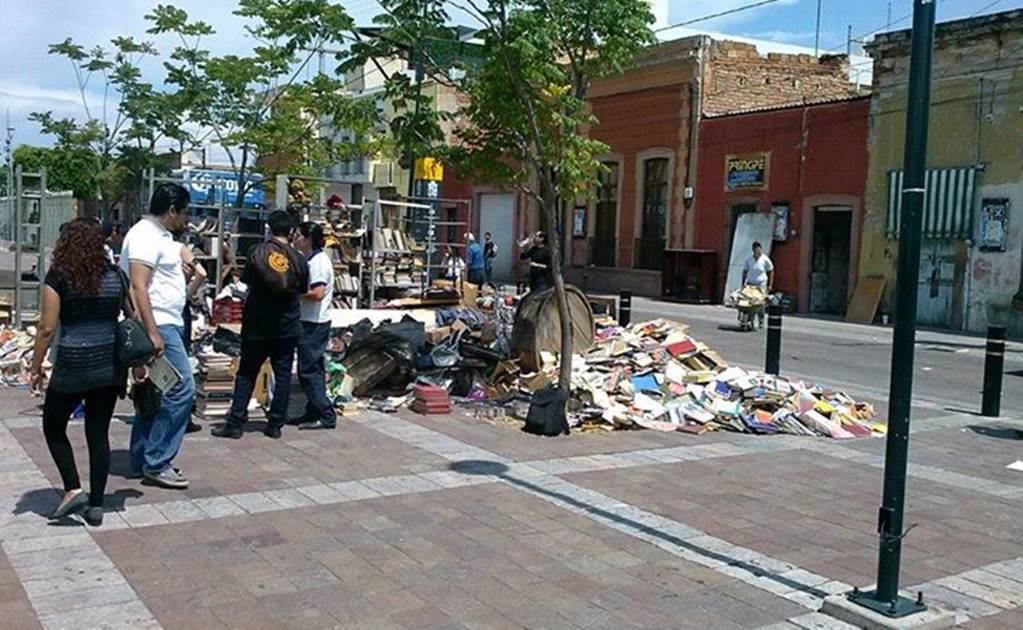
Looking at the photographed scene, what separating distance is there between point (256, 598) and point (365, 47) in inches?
234

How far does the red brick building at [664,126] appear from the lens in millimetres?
30000

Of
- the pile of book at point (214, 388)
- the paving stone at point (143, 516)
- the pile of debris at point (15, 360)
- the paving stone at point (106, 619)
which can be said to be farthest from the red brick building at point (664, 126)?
the paving stone at point (106, 619)

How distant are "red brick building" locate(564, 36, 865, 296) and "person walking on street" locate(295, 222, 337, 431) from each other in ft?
73.1

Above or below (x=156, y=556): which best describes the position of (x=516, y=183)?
above

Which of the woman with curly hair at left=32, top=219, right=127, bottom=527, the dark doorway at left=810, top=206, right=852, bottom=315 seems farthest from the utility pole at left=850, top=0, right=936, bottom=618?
Result: the dark doorway at left=810, top=206, right=852, bottom=315

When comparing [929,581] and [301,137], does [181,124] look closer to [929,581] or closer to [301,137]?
[301,137]

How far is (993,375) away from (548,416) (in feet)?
17.6

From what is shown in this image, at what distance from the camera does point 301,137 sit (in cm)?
2141

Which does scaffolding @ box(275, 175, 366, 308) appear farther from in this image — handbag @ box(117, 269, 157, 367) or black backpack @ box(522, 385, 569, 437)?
handbag @ box(117, 269, 157, 367)

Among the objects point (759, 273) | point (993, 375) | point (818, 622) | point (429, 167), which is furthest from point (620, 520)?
point (759, 273)

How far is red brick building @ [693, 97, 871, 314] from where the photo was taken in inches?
993

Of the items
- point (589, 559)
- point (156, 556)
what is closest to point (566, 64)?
point (589, 559)

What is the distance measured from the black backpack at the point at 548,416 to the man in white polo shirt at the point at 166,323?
128 inches

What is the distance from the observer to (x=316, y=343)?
8.71 m
